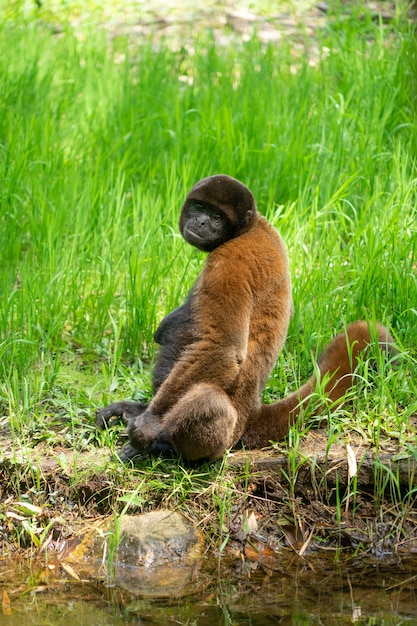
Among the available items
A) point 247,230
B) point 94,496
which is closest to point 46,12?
point 247,230

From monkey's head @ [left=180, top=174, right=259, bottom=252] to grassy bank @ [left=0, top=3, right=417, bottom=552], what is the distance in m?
0.98

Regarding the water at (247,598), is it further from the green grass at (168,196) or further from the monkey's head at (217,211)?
the monkey's head at (217,211)

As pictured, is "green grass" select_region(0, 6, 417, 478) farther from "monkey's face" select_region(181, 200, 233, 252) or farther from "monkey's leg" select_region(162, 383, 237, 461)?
"monkey's face" select_region(181, 200, 233, 252)

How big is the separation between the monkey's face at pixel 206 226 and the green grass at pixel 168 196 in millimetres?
1099

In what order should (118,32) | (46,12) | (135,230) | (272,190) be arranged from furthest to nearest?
(46,12) → (118,32) → (272,190) → (135,230)

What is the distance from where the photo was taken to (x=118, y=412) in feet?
15.8

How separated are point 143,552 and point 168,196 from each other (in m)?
3.27

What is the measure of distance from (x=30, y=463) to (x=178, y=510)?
2.77 feet

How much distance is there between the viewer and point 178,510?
4320 millimetres

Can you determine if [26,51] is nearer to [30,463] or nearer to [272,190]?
[272,190]

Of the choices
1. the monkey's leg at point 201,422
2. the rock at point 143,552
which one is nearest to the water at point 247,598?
the rock at point 143,552

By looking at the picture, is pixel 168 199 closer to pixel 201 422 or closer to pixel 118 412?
pixel 118 412

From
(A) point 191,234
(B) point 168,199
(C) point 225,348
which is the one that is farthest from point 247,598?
(B) point 168,199

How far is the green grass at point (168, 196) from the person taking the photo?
5293 mm
